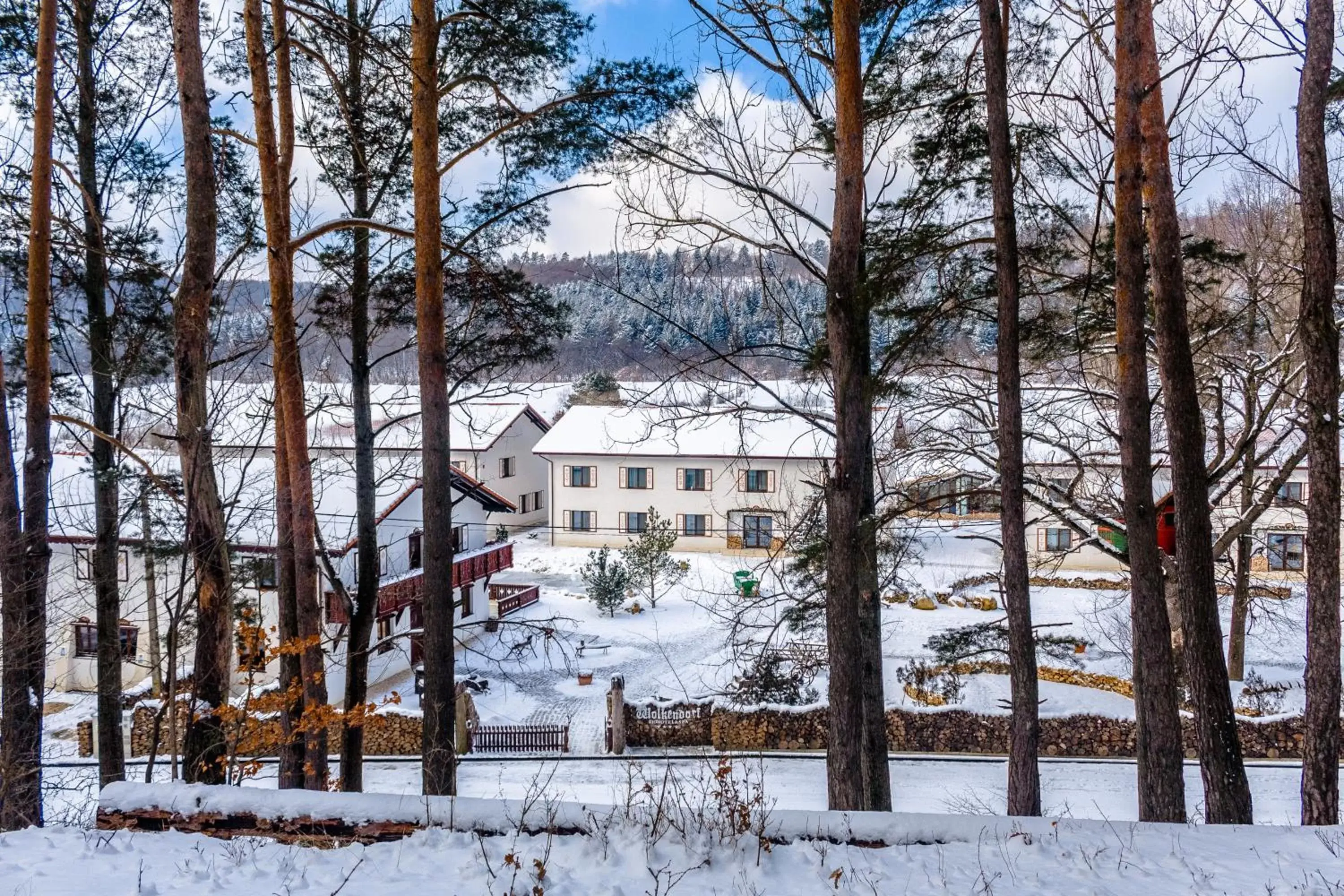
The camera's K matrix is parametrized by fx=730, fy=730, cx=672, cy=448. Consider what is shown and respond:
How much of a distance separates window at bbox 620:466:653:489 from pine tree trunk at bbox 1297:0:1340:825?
74.9 ft

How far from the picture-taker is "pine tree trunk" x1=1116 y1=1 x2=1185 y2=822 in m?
6.18

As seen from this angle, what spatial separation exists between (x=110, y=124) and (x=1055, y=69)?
34.1 feet

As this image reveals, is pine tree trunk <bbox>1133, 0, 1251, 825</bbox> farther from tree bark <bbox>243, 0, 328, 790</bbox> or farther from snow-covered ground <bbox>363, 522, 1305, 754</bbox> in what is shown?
tree bark <bbox>243, 0, 328, 790</bbox>

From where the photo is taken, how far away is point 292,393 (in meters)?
6.93

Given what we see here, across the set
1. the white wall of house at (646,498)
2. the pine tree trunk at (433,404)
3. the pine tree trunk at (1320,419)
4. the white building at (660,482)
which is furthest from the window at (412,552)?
the pine tree trunk at (1320,419)

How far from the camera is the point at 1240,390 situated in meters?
10.5

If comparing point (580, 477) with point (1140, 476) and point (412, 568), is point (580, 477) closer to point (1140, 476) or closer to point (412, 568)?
point (412, 568)

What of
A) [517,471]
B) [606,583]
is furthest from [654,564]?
[517,471]

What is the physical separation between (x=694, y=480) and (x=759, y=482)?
257 cm

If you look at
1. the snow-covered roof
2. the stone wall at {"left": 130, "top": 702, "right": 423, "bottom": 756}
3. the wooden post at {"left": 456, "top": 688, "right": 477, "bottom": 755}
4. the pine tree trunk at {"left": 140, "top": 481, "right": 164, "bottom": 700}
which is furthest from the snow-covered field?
the snow-covered roof

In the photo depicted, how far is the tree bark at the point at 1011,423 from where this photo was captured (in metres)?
6.33

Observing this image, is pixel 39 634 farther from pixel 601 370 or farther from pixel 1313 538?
pixel 601 370

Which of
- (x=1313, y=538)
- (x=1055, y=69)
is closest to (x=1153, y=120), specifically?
(x=1055, y=69)

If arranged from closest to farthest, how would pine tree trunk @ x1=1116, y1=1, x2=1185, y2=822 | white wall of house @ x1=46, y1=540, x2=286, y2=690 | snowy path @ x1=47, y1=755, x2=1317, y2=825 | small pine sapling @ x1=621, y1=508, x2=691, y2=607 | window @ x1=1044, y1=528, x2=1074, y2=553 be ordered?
1. pine tree trunk @ x1=1116, y1=1, x2=1185, y2=822
2. snowy path @ x1=47, y1=755, x2=1317, y2=825
3. white wall of house @ x1=46, y1=540, x2=286, y2=690
4. small pine sapling @ x1=621, y1=508, x2=691, y2=607
5. window @ x1=1044, y1=528, x2=1074, y2=553
